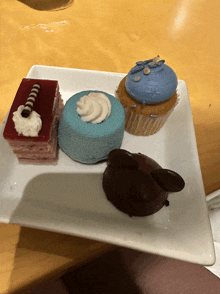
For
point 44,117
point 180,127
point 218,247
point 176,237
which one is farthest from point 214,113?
point 44,117

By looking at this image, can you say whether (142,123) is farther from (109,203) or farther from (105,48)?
(105,48)

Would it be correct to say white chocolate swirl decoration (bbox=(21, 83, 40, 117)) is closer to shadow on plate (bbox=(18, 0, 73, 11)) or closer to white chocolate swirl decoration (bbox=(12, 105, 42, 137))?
white chocolate swirl decoration (bbox=(12, 105, 42, 137))

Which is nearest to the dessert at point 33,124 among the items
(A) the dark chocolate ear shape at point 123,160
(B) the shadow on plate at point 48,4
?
(A) the dark chocolate ear shape at point 123,160

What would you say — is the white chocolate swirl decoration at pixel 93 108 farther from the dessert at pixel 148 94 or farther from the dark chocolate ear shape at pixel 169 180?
the dark chocolate ear shape at pixel 169 180

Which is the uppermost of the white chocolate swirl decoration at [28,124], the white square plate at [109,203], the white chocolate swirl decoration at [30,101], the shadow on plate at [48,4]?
the shadow on plate at [48,4]

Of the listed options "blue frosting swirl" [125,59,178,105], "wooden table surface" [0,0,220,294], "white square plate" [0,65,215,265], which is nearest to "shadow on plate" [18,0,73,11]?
"wooden table surface" [0,0,220,294]

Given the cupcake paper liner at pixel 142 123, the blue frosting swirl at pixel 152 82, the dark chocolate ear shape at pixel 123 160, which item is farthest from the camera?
the cupcake paper liner at pixel 142 123

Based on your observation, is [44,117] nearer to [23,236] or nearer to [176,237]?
[23,236]
